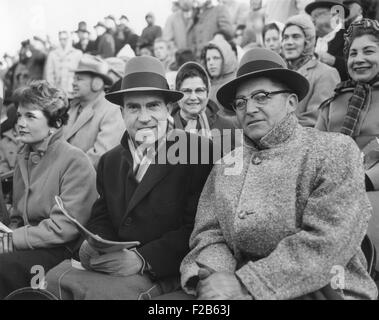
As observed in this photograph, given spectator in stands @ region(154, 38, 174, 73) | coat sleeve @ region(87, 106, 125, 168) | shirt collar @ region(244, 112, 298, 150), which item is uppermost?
spectator in stands @ region(154, 38, 174, 73)

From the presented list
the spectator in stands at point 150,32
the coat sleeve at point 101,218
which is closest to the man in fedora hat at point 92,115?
the coat sleeve at point 101,218

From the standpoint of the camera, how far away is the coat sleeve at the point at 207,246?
2.69m

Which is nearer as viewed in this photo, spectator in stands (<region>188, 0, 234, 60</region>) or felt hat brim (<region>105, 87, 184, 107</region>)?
felt hat brim (<region>105, 87, 184, 107</region>)

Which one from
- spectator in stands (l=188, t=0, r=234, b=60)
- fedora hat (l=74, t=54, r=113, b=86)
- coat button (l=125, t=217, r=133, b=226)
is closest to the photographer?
coat button (l=125, t=217, r=133, b=226)

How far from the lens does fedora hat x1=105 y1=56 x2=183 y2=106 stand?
3275 mm

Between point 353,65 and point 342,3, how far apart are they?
95.6 inches

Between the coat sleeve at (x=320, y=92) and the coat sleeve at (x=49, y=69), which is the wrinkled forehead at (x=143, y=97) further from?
the coat sleeve at (x=49, y=69)

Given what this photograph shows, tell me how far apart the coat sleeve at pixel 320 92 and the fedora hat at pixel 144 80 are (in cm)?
180

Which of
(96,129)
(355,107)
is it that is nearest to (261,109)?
(355,107)

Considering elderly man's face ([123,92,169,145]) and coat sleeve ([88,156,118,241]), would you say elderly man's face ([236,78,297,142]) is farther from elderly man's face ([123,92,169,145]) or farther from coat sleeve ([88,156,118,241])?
coat sleeve ([88,156,118,241])

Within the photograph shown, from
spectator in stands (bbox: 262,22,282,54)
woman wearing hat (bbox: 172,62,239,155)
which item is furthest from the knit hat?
woman wearing hat (bbox: 172,62,239,155)

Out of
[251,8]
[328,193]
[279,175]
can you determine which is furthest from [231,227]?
[251,8]
